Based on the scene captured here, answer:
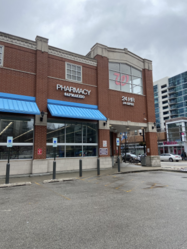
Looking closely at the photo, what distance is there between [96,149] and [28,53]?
9623 mm

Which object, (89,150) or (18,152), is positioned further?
(89,150)

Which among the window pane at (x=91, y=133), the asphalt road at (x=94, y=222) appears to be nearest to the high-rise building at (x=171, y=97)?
the window pane at (x=91, y=133)

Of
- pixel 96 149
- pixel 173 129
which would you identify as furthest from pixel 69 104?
pixel 173 129

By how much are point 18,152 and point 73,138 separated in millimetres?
4360

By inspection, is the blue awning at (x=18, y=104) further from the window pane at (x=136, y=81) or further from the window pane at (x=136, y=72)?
the window pane at (x=136, y=72)

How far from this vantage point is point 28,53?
1465cm

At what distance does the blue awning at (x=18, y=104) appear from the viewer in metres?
12.0

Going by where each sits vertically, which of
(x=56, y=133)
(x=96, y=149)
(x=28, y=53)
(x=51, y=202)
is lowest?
(x=51, y=202)

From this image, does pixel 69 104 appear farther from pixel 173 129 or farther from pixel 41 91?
pixel 173 129

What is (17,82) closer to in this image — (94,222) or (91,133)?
(91,133)

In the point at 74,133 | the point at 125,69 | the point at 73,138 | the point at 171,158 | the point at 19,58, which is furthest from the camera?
the point at 171,158

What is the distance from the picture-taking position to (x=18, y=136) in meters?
13.2

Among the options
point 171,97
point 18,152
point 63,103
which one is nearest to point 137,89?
point 63,103

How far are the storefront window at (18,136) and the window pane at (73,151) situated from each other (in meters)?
2.89
